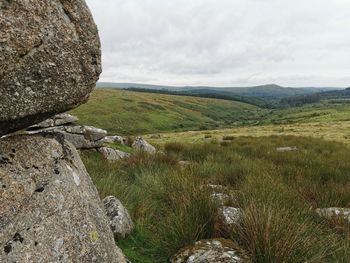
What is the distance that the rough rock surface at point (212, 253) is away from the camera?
5.16m

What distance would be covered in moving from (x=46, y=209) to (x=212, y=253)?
242 centimetres

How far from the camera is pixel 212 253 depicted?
17.3 feet

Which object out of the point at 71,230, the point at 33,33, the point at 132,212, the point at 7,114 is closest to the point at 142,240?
the point at 132,212

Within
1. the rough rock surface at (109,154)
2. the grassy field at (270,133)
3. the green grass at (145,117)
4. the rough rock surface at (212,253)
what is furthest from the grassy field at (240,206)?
the green grass at (145,117)

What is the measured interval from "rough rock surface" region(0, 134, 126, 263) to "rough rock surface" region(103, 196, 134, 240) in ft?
5.67

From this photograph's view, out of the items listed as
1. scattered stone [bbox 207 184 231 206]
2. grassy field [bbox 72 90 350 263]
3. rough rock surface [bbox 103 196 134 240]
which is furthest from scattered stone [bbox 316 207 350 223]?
rough rock surface [bbox 103 196 134 240]

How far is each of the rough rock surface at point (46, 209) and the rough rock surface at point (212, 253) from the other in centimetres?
95

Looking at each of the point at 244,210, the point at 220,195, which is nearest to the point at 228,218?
the point at 244,210

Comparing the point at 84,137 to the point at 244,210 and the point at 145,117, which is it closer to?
the point at 244,210

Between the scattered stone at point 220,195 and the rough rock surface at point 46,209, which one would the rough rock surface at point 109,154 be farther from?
the rough rock surface at point 46,209

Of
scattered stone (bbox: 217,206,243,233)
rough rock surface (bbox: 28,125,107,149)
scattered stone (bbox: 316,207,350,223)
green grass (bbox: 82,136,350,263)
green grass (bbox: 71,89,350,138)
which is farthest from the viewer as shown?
green grass (bbox: 71,89,350,138)

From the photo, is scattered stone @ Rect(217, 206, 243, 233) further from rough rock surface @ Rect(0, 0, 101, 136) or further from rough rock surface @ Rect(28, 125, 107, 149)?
rough rock surface @ Rect(28, 125, 107, 149)

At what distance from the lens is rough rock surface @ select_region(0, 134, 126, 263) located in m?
4.08

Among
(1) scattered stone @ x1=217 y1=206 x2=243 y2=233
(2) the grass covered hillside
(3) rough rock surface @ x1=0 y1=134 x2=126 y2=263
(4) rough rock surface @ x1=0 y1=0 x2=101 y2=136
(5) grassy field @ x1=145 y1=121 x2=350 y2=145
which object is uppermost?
(4) rough rock surface @ x1=0 y1=0 x2=101 y2=136
